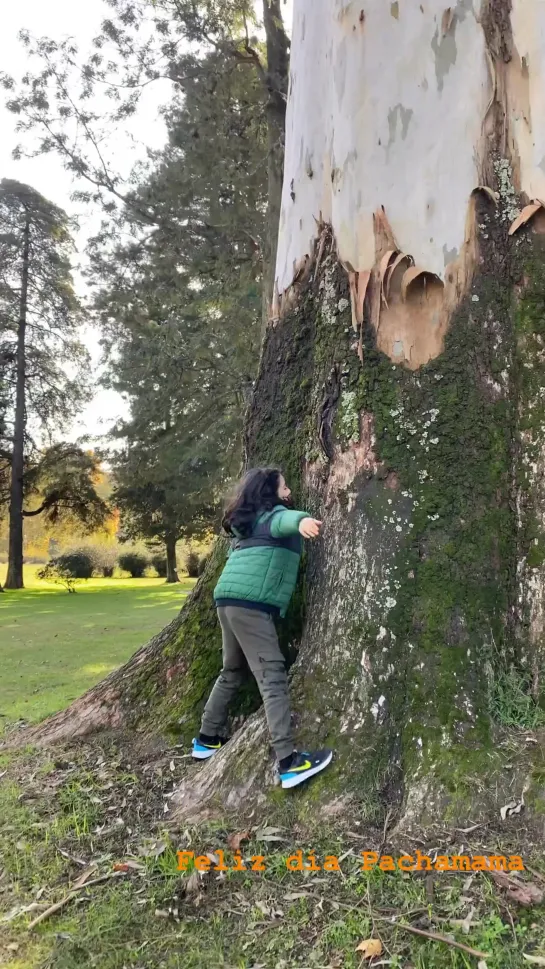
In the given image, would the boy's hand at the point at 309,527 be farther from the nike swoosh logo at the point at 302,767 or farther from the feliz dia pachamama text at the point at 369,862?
the feliz dia pachamama text at the point at 369,862

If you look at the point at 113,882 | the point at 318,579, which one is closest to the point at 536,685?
the point at 318,579

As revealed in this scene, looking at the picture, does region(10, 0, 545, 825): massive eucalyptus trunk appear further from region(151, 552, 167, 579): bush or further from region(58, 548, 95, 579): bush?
region(151, 552, 167, 579): bush

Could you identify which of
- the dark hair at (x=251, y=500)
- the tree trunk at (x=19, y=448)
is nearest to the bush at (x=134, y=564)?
the tree trunk at (x=19, y=448)

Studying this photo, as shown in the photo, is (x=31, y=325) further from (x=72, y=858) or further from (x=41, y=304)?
(x=72, y=858)

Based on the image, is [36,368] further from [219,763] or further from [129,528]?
[219,763]

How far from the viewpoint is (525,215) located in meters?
3.18

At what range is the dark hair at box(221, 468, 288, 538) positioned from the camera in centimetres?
344

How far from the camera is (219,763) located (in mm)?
3135

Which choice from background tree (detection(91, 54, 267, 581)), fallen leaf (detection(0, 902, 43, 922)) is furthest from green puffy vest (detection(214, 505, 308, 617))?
background tree (detection(91, 54, 267, 581))

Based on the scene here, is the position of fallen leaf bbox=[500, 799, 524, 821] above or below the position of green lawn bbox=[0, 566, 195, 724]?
above

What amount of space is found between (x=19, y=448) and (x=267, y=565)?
24373 mm

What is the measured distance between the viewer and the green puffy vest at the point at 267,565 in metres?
3.30

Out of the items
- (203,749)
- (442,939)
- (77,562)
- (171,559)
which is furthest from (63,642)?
(171,559)

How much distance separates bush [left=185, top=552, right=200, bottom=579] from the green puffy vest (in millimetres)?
30890
